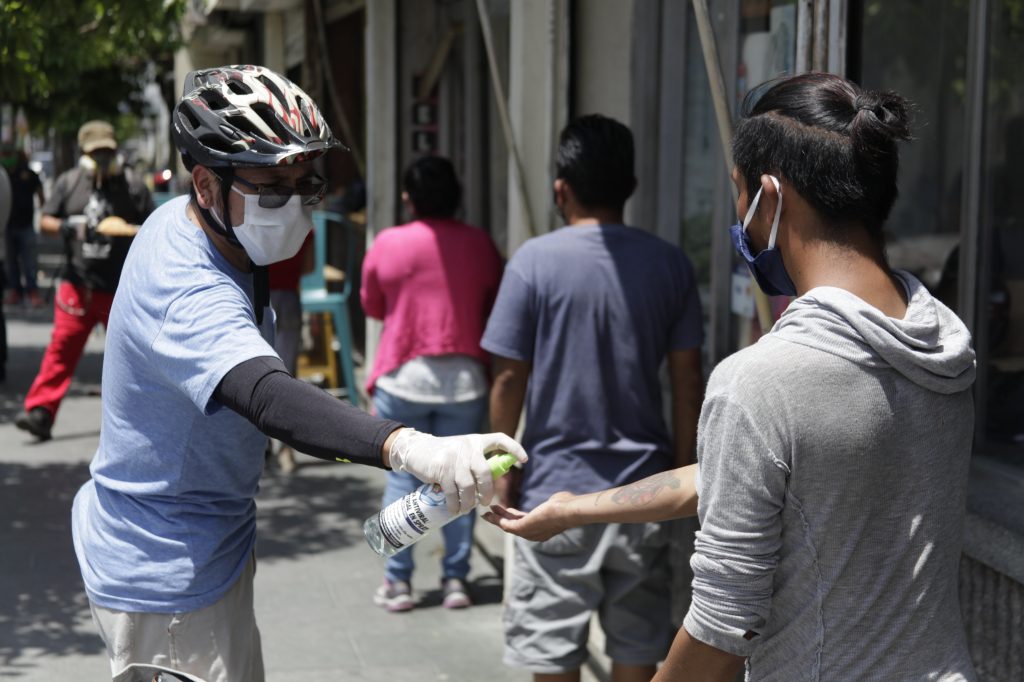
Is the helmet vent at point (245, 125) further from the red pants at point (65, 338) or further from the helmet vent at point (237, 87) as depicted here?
the red pants at point (65, 338)

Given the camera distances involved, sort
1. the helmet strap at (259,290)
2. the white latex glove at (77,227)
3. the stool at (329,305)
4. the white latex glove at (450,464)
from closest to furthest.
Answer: the white latex glove at (450,464)
the helmet strap at (259,290)
the white latex glove at (77,227)
the stool at (329,305)

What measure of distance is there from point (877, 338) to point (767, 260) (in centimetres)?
27

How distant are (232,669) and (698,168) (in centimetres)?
328

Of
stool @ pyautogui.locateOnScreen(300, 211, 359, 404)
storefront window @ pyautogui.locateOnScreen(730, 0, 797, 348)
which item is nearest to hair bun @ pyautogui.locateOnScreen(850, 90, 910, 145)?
storefront window @ pyautogui.locateOnScreen(730, 0, 797, 348)

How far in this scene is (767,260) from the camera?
2.05 metres

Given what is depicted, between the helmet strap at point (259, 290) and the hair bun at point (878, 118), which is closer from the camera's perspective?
the hair bun at point (878, 118)

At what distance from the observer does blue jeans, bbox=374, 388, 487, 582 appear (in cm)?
563

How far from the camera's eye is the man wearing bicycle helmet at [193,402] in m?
2.36

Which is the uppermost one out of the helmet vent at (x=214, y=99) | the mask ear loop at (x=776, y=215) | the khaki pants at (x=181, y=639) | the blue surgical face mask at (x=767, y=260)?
the helmet vent at (x=214, y=99)

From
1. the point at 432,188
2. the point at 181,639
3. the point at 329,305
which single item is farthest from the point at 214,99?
the point at 329,305

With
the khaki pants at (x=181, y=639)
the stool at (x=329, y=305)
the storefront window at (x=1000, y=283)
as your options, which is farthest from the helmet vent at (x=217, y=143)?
the stool at (x=329, y=305)

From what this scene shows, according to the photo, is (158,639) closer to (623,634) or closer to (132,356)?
(132,356)

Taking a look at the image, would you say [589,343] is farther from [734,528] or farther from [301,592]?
[301,592]

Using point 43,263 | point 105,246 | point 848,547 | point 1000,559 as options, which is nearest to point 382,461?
point 848,547
